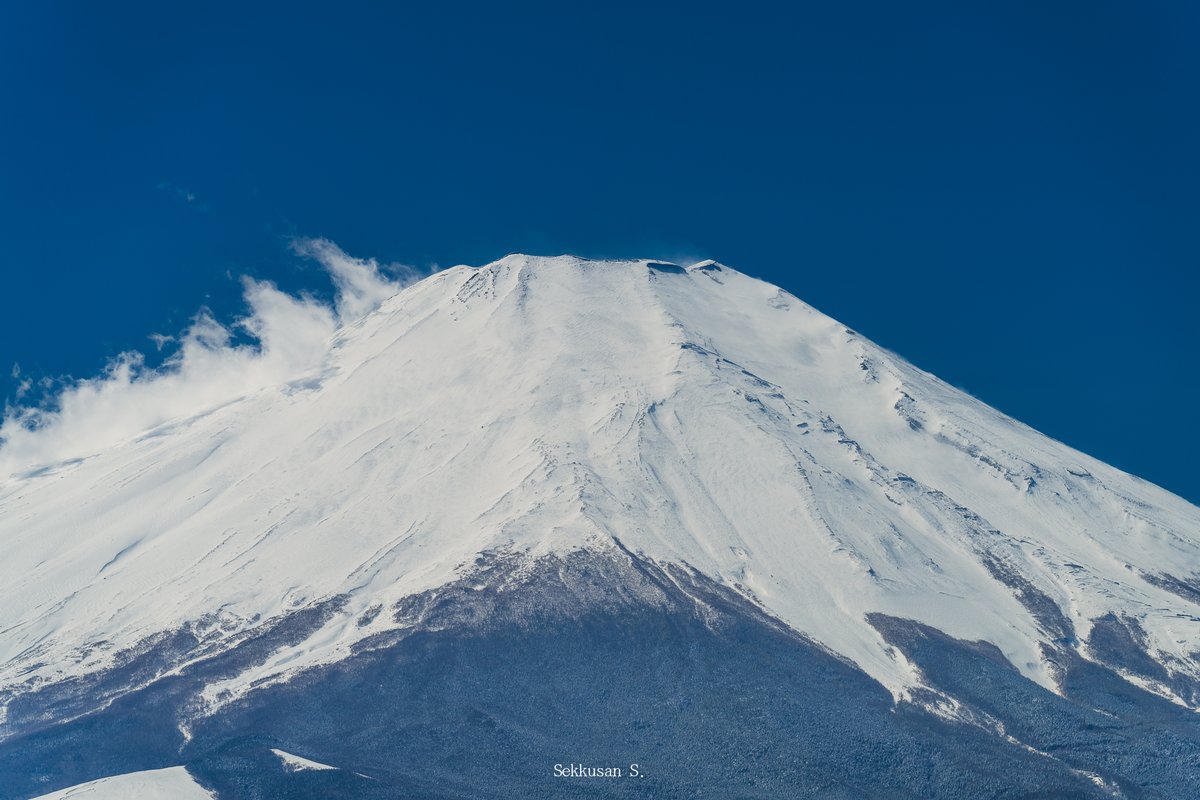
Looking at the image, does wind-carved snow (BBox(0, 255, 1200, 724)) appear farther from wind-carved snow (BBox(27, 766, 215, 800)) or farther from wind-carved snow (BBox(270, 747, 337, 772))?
wind-carved snow (BBox(27, 766, 215, 800))

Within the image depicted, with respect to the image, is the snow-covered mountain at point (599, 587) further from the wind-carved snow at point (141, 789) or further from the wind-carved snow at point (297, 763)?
the wind-carved snow at point (141, 789)

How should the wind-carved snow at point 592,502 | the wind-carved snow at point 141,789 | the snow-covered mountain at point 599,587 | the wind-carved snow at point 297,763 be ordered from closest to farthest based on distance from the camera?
1. the wind-carved snow at point 141,789
2. the wind-carved snow at point 297,763
3. the snow-covered mountain at point 599,587
4. the wind-carved snow at point 592,502

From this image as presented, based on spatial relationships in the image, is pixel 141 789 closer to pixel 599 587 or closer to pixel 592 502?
pixel 599 587

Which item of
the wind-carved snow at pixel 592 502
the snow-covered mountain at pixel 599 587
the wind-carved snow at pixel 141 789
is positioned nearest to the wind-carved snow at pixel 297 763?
the snow-covered mountain at pixel 599 587

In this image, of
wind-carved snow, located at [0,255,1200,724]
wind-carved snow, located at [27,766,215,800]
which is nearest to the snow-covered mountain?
wind-carved snow, located at [0,255,1200,724]

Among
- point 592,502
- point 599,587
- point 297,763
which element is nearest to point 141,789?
point 297,763
